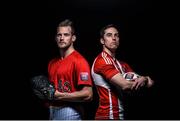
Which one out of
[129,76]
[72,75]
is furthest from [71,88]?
[129,76]

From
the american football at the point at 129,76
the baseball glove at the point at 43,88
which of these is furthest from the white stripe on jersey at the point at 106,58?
the baseball glove at the point at 43,88

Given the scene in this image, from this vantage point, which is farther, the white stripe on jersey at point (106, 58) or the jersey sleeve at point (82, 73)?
the white stripe on jersey at point (106, 58)

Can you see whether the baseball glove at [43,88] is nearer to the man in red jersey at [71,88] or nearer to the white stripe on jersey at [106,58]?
the man in red jersey at [71,88]

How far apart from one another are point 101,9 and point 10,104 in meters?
0.95

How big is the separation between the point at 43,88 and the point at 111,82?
39cm

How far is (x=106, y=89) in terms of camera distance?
6.61 feet

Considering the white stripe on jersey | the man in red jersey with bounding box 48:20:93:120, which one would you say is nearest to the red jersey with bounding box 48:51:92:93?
the man in red jersey with bounding box 48:20:93:120

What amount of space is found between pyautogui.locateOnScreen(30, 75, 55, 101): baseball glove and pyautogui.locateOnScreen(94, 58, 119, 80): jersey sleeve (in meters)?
0.30

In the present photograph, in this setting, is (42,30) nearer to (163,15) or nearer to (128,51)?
(128,51)

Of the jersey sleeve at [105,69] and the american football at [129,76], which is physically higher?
the jersey sleeve at [105,69]

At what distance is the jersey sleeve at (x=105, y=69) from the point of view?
1.99 meters

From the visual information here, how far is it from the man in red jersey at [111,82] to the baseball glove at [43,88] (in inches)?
11.5

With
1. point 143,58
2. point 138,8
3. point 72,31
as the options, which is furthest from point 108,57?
point 138,8

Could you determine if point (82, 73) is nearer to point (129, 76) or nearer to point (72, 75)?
point (72, 75)
